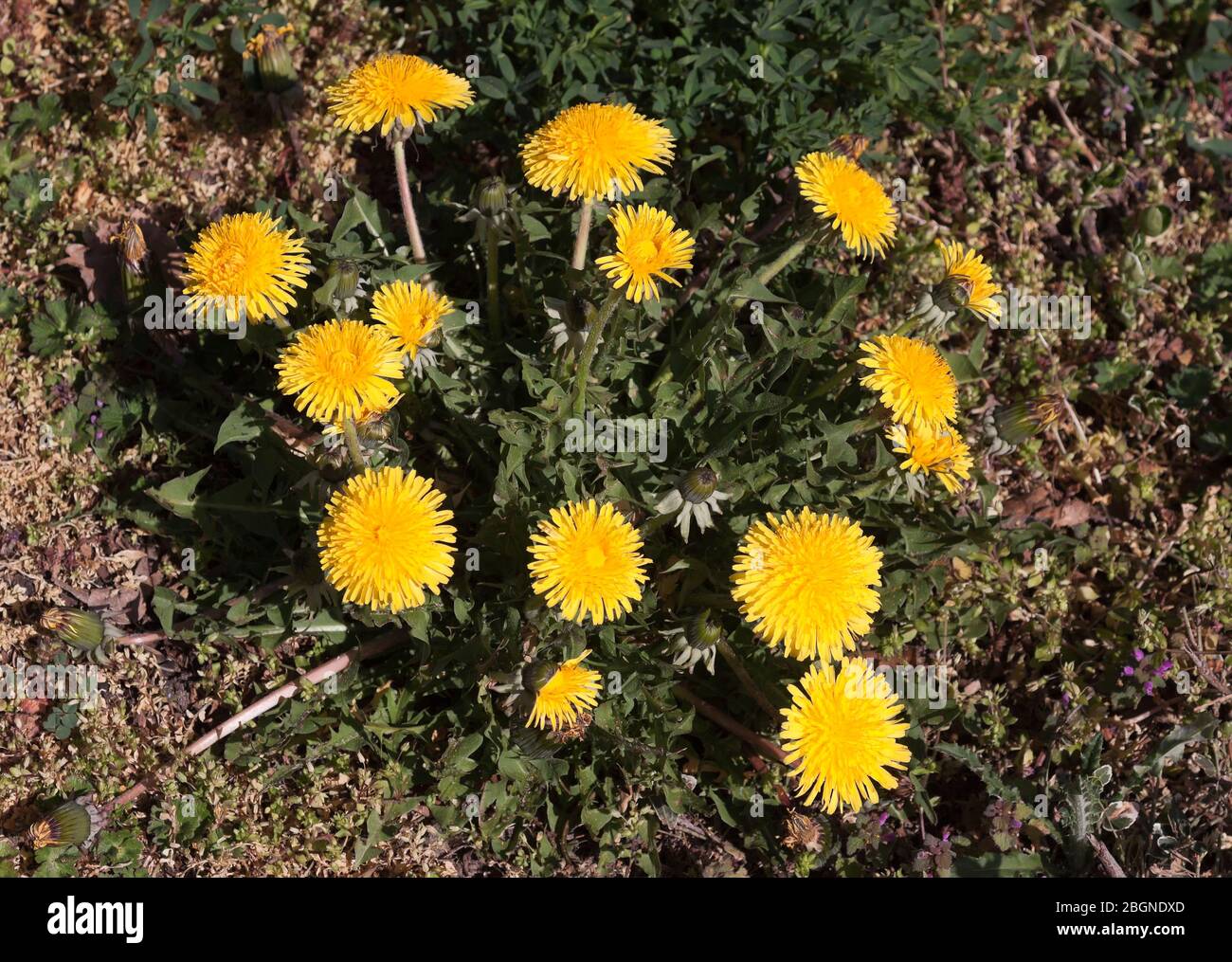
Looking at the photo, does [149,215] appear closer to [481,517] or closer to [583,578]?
[481,517]

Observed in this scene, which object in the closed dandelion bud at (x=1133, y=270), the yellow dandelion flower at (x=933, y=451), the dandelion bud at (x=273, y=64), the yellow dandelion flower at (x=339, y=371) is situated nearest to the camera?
the yellow dandelion flower at (x=339, y=371)

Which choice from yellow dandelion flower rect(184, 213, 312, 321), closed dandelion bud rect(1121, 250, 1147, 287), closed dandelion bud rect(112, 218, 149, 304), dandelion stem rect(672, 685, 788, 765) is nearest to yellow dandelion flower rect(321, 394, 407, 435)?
yellow dandelion flower rect(184, 213, 312, 321)

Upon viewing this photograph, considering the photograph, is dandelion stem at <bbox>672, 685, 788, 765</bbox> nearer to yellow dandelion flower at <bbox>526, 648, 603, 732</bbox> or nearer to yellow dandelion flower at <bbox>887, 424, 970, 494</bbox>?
yellow dandelion flower at <bbox>526, 648, 603, 732</bbox>

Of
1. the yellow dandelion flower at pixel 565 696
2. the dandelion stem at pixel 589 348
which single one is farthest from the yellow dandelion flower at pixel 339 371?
the yellow dandelion flower at pixel 565 696

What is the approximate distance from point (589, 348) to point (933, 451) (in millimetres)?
952

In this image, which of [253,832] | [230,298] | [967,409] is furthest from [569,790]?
[967,409]

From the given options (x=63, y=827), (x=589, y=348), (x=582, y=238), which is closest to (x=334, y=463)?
(x=589, y=348)

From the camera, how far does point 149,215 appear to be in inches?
146

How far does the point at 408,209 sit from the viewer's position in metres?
3.11

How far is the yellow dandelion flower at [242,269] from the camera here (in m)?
2.59

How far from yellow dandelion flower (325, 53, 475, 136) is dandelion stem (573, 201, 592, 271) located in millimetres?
459

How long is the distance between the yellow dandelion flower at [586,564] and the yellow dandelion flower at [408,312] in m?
0.69

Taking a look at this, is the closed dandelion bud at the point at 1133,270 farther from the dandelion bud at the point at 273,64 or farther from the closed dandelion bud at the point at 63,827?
the closed dandelion bud at the point at 63,827
